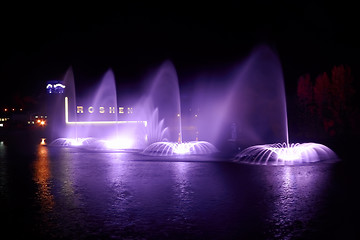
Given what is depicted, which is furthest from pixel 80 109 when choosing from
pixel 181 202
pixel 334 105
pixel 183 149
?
pixel 181 202

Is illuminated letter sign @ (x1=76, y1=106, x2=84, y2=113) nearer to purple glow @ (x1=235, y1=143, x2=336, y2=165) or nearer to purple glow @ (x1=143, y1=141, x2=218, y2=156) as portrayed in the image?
purple glow @ (x1=143, y1=141, x2=218, y2=156)

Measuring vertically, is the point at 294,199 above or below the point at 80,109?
below

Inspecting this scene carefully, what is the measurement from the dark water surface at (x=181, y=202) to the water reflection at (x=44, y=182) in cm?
3

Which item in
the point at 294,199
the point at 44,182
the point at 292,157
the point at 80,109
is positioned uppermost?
the point at 80,109

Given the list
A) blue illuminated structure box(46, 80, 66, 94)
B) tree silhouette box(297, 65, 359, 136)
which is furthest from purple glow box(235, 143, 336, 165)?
blue illuminated structure box(46, 80, 66, 94)

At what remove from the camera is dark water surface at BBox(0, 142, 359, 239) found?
6.20m

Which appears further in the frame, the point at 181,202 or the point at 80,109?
the point at 80,109

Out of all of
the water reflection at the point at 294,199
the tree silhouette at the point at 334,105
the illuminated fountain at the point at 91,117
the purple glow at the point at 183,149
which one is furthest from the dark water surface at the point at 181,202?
the illuminated fountain at the point at 91,117

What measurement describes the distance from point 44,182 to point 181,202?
5.25 m

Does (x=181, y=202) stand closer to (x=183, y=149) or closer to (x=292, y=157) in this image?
(x=292, y=157)

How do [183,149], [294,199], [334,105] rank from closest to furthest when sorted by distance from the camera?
[294,199]
[183,149]
[334,105]

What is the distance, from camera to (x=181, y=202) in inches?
321

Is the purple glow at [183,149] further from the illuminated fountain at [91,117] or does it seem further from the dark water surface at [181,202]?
the illuminated fountain at [91,117]

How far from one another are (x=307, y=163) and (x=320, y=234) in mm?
8708
